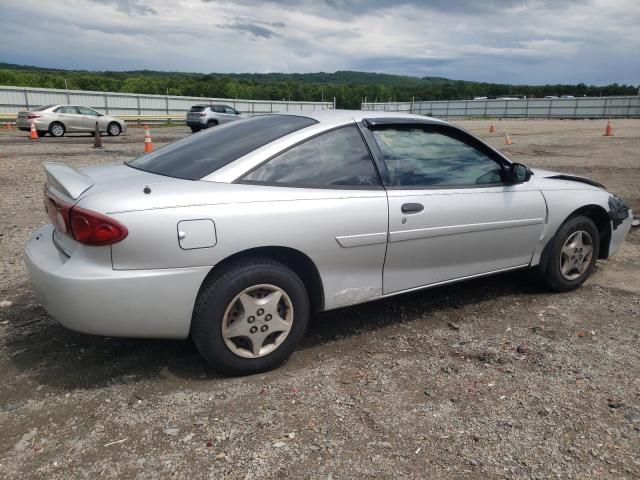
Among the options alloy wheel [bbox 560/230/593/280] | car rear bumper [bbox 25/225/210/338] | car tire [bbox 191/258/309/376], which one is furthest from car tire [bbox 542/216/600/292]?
car rear bumper [bbox 25/225/210/338]

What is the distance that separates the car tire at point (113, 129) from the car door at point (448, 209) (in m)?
21.9

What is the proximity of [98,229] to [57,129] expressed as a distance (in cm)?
2168

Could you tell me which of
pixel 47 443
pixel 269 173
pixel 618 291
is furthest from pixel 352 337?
pixel 618 291

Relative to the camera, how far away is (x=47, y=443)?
7.74 ft

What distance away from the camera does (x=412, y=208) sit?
3307mm

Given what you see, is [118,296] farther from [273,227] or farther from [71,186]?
[273,227]

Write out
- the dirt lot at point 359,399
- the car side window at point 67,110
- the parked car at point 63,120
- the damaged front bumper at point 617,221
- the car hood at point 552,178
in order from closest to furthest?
the dirt lot at point 359,399 < the car hood at point 552,178 < the damaged front bumper at point 617,221 < the parked car at point 63,120 < the car side window at point 67,110

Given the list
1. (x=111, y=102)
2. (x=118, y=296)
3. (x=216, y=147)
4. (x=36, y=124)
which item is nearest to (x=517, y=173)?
(x=216, y=147)

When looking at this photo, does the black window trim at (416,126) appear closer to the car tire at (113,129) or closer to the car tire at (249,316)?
the car tire at (249,316)

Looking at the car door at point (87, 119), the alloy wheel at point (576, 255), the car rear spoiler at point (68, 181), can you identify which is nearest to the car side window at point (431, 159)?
the alloy wheel at point (576, 255)

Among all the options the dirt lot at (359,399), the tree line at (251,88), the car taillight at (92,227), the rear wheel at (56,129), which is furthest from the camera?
the tree line at (251,88)

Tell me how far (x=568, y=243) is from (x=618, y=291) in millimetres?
637

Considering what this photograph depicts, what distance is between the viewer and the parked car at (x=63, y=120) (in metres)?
20.7

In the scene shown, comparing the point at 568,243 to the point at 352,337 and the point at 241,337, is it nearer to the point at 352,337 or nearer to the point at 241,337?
the point at 352,337
